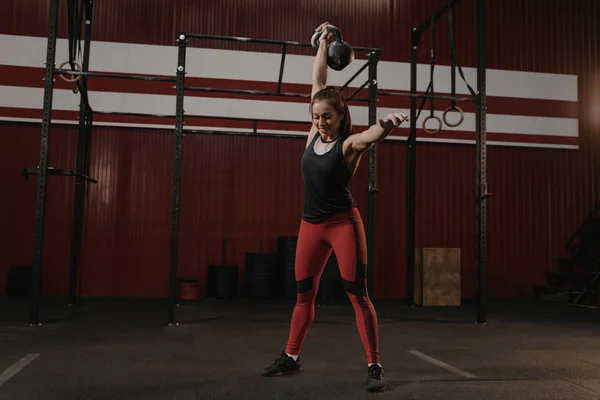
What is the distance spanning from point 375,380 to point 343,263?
0.59m

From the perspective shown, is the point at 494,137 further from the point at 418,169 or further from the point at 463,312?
the point at 463,312

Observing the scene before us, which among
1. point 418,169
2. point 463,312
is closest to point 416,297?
point 463,312

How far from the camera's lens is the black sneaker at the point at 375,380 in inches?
103

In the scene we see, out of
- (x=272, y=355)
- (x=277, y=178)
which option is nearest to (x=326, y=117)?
(x=272, y=355)

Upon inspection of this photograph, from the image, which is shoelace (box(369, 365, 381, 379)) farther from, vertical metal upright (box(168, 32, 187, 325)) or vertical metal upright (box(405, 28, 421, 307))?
vertical metal upright (box(405, 28, 421, 307))

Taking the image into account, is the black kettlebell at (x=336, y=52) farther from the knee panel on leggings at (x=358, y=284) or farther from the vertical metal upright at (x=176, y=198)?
the vertical metal upright at (x=176, y=198)

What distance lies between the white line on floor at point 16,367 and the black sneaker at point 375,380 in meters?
1.82

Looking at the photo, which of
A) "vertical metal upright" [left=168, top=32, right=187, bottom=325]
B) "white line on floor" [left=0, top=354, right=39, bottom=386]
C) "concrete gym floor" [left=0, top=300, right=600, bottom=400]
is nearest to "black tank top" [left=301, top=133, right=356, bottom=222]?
"concrete gym floor" [left=0, top=300, right=600, bottom=400]

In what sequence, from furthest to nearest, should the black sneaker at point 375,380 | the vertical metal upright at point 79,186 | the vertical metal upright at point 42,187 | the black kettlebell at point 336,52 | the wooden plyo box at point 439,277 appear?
the wooden plyo box at point 439,277 → the vertical metal upright at point 79,186 → the vertical metal upright at point 42,187 → the black kettlebell at point 336,52 → the black sneaker at point 375,380

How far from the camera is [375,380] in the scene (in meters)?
2.64

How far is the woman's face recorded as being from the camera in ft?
8.59

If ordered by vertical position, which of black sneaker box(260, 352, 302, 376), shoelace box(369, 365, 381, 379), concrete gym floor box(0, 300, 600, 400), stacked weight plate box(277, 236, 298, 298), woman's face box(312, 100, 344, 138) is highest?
woman's face box(312, 100, 344, 138)

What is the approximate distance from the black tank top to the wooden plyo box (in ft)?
14.1

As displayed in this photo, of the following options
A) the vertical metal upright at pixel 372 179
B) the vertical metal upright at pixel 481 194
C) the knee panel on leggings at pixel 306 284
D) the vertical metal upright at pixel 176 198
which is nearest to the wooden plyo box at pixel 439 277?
the vertical metal upright at pixel 481 194
